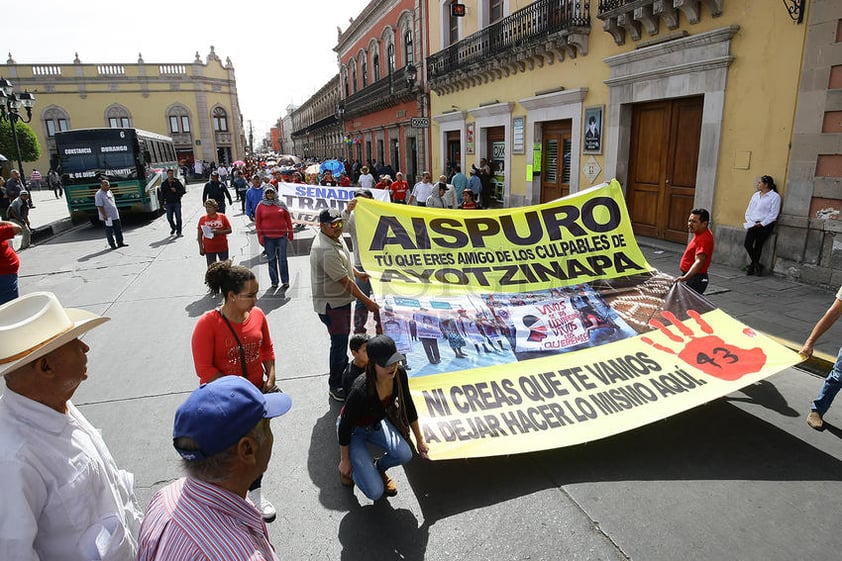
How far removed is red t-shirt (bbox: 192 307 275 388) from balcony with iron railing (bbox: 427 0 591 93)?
12247mm

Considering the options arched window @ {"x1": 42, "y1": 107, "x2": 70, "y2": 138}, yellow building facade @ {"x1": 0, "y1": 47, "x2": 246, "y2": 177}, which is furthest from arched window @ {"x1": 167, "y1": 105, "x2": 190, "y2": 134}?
arched window @ {"x1": 42, "y1": 107, "x2": 70, "y2": 138}

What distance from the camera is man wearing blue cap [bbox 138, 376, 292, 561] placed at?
1386 mm

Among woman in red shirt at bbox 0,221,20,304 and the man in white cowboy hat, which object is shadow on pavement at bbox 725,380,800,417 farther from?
woman in red shirt at bbox 0,221,20,304

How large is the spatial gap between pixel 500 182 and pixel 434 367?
1464cm

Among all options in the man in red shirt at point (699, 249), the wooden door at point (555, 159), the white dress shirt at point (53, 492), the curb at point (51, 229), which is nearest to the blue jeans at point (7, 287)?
the white dress shirt at point (53, 492)

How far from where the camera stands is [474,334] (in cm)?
477

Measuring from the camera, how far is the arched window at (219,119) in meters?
52.3

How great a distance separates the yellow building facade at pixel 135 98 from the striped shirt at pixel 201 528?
179 feet

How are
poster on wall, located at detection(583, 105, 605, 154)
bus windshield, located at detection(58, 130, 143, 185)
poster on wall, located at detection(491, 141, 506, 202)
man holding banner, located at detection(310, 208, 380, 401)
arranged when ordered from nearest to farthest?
man holding banner, located at detection(310, 208, 380, 401) → poster on wall, located at detection(583, 105, 605, 154) → bus windshield, located at detection(58, 130, 143, 185) → poster on wall, located at detection(491, 141, 506, 202)

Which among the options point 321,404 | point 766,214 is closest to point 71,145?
point 321,404

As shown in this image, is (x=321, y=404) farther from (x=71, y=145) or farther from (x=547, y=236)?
(x=71, y=145)

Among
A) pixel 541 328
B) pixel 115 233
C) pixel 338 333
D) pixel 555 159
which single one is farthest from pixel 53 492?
pixel 555 159

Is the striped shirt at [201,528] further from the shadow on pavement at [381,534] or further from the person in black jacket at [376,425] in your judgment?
the person in black jacket at [376,425]

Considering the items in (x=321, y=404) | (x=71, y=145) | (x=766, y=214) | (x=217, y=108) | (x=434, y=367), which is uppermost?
(x=217, y=108)
